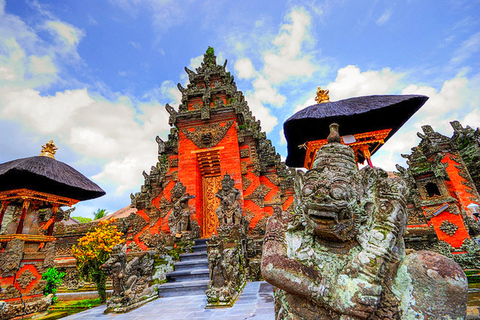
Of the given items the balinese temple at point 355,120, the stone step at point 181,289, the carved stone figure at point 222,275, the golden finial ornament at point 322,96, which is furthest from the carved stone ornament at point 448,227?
the stone step at point 181,289

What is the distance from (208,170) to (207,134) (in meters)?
1.67

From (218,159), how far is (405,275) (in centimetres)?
886

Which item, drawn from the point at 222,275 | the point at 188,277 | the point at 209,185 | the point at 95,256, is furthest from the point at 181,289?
the point at 209,185

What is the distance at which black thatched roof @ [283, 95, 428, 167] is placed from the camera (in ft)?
24.6

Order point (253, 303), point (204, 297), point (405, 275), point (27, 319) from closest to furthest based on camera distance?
point (405, 275)
point (253, 303)
point (204, 297)
point (27, 319)

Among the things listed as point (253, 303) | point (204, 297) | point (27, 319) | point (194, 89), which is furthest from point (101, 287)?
point (194, 89)

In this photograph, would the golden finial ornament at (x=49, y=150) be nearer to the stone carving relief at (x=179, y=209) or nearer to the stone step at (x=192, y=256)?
the stone carving relief at (x=179, y=209)

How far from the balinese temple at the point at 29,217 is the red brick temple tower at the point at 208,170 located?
2555mm

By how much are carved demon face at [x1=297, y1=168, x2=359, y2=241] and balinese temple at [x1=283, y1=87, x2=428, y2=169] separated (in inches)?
243

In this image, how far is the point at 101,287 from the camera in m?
5.71

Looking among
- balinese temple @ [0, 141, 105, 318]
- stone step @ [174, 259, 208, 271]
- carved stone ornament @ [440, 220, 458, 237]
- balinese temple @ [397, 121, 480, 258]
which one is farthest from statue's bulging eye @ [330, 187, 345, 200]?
carved stone ornament @ [440, 220, 458, 237]

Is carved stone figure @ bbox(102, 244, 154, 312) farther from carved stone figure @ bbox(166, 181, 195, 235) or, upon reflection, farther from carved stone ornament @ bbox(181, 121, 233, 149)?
carved stone ornament @ bbox(181, 121, 233, 149)

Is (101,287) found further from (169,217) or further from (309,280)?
(309,280)

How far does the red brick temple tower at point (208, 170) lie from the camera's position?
8898mm
